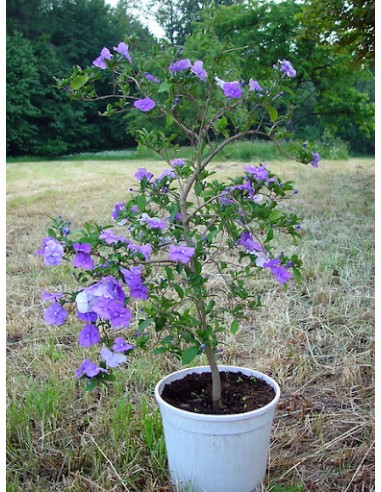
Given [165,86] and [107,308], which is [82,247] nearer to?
[107,308]

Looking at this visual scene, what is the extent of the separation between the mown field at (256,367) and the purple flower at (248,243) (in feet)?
1.86

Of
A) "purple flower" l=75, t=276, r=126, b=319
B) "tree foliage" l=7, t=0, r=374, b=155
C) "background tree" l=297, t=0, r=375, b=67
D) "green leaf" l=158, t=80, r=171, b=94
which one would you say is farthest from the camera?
"tree foliage" l=7, t=0, r=374, b=155

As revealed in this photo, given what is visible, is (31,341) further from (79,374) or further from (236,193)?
(236,193)

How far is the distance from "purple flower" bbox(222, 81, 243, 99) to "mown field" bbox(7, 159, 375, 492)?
866 millimetres

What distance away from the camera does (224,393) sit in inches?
54.2

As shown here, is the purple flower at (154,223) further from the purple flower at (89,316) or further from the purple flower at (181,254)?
the purple flower at (89,316)

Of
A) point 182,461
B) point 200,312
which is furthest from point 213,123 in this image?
point 182,461

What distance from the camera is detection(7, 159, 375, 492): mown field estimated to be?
1.36 m

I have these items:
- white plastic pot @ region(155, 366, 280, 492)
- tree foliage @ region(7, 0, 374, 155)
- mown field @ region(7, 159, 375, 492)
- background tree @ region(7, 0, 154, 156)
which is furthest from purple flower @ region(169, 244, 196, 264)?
background tree @ region(7, 0, 154, 156)

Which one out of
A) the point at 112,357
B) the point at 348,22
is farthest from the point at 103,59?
the point at 348,22

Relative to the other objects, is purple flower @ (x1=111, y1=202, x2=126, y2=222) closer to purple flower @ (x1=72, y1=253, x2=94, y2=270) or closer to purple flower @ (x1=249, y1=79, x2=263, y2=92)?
purple flower @ (x1=72, y1=253, x2=94, y2=270)

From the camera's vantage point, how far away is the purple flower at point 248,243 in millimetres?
1225

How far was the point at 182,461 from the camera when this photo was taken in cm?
126

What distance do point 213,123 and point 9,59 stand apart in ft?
55.0
